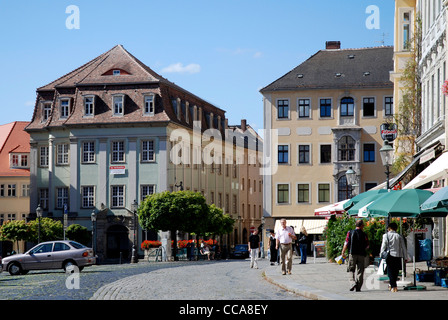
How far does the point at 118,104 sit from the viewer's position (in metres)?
73.5

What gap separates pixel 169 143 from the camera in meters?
72.4

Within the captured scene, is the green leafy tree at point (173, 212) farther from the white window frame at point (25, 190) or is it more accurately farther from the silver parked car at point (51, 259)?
the white window frame at point (25, 190)

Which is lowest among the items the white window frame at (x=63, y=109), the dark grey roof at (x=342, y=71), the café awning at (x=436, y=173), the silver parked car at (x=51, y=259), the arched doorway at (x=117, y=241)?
the arched doorway at (x=117, y=241)

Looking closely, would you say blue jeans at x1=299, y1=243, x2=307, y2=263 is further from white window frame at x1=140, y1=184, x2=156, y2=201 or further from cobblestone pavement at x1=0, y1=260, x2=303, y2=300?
white window frame at x1=140, y1=184, x2=156, y2=201

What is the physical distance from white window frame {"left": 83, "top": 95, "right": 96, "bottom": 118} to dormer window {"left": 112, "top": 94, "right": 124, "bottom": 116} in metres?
1.74

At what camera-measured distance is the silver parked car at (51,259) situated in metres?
36.0

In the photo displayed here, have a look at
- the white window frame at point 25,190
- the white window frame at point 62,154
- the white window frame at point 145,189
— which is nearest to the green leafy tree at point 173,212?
the white window frame at point 145,189

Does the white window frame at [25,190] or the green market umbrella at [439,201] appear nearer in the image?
the green market umbrella at [439,201]

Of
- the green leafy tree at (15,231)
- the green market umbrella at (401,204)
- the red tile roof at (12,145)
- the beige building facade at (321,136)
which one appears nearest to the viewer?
the green market umbrella at (401,204)

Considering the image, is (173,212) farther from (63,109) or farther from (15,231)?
(63,109)

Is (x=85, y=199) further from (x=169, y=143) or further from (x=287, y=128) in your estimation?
(x=287, y=128)

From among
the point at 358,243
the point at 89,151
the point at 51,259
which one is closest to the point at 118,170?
the point at 89,151

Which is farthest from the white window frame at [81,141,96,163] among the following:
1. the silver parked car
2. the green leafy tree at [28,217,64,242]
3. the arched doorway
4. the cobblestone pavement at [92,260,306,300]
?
the cobblestone pavement at [92,260,306,300]

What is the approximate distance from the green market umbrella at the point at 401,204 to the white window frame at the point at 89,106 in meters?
55.5
